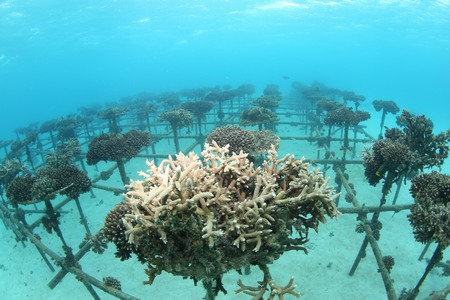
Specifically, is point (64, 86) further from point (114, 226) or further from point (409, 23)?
point (114, 226)

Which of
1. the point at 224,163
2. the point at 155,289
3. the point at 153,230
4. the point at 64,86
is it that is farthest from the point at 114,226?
the point at 64,86

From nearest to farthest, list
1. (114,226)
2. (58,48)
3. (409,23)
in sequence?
(114,226)
(409,23)
(58,48)

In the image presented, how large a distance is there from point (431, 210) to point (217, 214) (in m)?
5.42

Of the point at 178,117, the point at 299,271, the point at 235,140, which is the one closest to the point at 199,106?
the point at 178,117

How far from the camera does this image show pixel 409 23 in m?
49.2

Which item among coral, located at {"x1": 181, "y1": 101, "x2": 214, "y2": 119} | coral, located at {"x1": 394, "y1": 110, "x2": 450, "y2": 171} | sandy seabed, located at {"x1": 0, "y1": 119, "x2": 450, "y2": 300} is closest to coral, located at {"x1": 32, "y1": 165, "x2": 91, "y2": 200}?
sandy seabed, located at {"x1": 0, "y1": 119, "x2": 450, "y2": 300}

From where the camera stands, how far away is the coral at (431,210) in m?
5.83

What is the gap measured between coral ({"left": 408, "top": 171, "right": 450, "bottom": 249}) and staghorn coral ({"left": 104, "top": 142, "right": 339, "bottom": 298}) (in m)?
3.12

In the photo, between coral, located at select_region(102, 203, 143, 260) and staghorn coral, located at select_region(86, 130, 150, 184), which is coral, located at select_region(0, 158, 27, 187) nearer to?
staghorn coral, located at select_region(86, 130, 150, 184)

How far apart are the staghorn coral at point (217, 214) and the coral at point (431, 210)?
3.12 metres

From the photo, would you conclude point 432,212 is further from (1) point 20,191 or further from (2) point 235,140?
(1) point 20,191

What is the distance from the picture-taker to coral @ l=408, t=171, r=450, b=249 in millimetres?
5828

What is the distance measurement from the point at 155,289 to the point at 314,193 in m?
9.99

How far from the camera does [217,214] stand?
4.10 m
